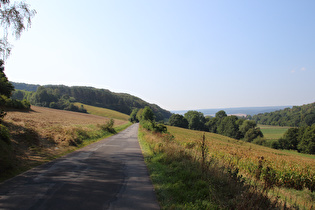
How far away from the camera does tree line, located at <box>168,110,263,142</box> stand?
72.9 meters

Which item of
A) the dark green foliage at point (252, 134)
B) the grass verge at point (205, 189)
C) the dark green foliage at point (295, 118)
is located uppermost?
the dark green foliage at point (295, 118)

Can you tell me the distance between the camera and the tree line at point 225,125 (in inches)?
2872

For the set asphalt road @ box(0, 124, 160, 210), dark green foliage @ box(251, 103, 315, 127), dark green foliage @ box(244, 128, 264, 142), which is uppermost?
dark green foliage @ box(251, 103, 315, 127)

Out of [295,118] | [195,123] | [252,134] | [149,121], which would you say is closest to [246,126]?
[252,134]

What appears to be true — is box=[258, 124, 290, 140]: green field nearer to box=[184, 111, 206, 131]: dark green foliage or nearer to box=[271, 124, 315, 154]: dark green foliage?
box=[271, 124, 315, 154]: dark green foliage

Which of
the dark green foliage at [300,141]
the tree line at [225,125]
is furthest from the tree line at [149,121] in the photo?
the dark green foliage at [300,141]

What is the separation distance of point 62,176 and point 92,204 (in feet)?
10.0

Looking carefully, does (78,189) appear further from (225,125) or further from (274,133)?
(274,133)

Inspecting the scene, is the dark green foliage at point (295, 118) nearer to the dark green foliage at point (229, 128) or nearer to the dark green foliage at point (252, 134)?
the dark green foliage at point (229, 128)

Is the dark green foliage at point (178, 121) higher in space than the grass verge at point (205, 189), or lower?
lower

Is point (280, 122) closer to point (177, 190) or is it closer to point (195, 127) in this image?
point (195, 127)

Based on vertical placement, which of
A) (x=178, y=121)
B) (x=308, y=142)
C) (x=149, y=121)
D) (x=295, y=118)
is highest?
(x=295, y=118)

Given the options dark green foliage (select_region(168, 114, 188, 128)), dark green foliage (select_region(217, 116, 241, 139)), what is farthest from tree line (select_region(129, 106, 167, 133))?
dark green foliage (select_region(217, 116, 241, 139))

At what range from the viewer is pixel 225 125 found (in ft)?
283
